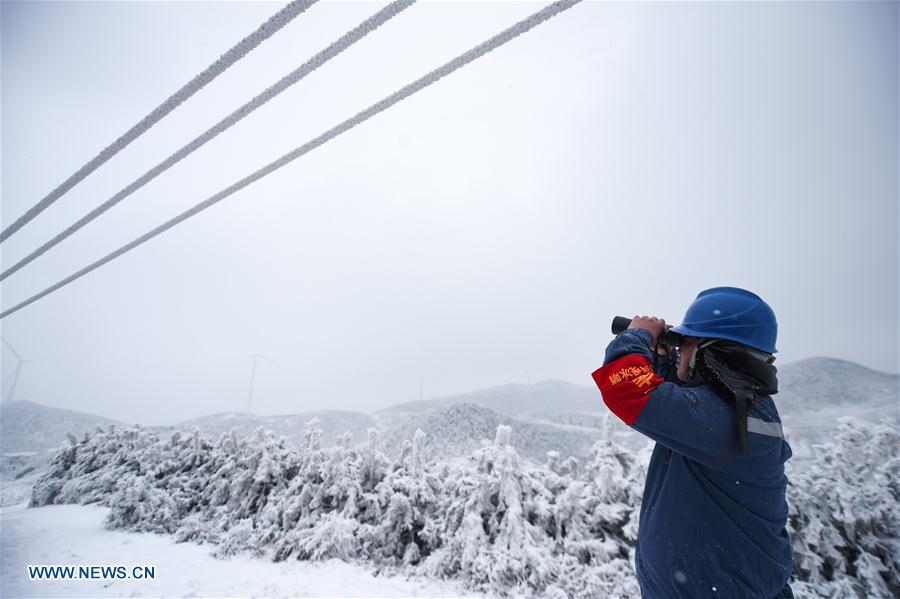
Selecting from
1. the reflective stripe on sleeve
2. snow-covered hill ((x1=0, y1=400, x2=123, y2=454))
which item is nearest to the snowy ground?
the reflective stripe on sleeve

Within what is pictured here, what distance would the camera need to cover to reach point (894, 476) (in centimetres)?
557

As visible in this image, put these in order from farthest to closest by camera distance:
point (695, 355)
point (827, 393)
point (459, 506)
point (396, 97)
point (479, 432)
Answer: point (479, 432)
point (827, 393)
point (459, 506)
point (396, 97)
point (695, 355)

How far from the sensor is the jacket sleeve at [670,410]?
1.60 meters

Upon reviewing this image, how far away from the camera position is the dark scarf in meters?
1.60

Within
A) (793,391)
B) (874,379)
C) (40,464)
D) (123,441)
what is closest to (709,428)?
(123,441)

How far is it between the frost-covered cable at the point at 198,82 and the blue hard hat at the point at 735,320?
2744 mm

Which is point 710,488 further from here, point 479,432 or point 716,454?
point 479,432

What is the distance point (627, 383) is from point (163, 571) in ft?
24.9

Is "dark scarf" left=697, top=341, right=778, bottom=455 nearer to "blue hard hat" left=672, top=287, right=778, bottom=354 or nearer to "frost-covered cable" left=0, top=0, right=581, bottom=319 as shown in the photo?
"blue hard hat" left=672, top=287, right=778, bottom=354

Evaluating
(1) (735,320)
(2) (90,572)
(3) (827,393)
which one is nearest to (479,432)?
(2) (90,572)

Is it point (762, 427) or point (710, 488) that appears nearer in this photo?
point (762, 427)

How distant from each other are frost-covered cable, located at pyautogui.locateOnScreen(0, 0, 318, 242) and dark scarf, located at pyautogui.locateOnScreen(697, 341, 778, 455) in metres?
2.86

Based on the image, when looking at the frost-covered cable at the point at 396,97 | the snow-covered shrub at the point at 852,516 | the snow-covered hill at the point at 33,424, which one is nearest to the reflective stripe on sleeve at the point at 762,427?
the frost-covered cable at the point at 396,97

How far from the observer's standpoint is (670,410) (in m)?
1.63
